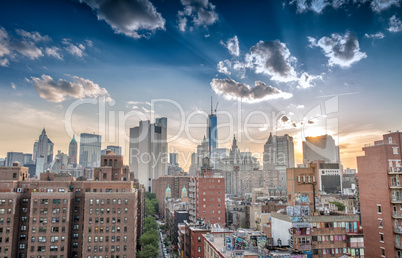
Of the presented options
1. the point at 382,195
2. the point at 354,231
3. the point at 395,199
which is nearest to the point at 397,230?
the point at 395,199

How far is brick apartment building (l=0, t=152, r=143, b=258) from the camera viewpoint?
84812 millimetres

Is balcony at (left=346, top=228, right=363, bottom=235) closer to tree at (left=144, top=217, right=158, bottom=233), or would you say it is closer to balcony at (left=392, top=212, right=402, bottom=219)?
balcony at (left=392, top=212, right=402, bottom=219)

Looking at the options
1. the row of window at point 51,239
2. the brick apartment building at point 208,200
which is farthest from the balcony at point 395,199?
the brick apartment building at point 208,200

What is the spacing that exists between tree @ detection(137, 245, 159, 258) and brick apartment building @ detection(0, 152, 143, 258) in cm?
1381

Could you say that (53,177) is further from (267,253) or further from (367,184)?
(367,184)

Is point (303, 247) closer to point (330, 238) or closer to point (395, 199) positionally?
point (330, 238)

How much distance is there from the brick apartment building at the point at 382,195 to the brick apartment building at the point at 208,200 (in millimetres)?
81233

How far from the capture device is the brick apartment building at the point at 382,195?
5256 cm

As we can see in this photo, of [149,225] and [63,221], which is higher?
[63,221]

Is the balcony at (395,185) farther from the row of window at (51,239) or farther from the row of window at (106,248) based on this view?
the row of window at (51,239)

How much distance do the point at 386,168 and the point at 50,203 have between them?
84291mm

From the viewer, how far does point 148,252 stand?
103 metres

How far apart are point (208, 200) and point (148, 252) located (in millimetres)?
39099

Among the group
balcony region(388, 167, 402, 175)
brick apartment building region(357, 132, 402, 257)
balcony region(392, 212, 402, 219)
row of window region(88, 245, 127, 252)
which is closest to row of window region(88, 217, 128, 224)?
row of window region(88, 245, 127, 252)
